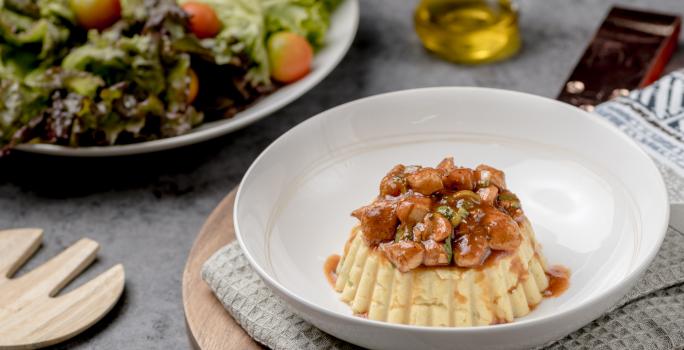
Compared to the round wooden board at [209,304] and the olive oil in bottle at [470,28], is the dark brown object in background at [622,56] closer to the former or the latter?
the olive oil in bottle at [470,28]

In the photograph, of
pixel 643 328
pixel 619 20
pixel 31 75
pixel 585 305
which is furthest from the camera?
pixel 619 20

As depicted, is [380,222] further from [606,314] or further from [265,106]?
[265,106]

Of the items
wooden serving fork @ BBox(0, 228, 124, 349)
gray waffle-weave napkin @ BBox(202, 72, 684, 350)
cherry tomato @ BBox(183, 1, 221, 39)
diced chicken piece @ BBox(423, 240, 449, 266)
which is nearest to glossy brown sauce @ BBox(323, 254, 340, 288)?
gray waffle-weave napkin @ BBox(202, 72, 684, 350)

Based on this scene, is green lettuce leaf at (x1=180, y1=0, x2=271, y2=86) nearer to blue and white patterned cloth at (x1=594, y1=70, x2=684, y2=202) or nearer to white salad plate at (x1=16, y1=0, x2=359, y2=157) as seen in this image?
white salad plate at (x1=16, y1=0, x2=359, y2=157)

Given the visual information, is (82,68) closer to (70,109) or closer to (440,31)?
(70,109)

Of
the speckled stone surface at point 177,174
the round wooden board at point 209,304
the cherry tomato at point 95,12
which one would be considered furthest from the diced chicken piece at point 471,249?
the cherry tomato at point 95,12

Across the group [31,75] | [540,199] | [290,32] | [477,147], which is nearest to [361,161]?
[477,147]

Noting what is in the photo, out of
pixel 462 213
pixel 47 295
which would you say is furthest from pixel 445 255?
pixel 47 295
